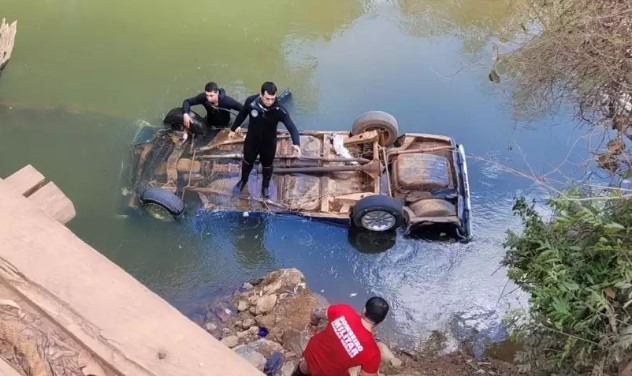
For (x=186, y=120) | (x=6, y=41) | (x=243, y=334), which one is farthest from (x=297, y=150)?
(x=6, y=41)

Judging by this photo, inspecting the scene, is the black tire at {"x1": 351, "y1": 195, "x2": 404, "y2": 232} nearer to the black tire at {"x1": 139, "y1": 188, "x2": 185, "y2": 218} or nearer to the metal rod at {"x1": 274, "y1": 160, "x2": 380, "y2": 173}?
the metal rod at {"x1": 274, "y1": 160, "x2": 380, "y2": 173}

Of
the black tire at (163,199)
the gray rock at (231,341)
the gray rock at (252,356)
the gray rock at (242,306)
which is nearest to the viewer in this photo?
the gray rock at (252,356)

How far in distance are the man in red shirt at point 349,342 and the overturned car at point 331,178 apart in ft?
9.39

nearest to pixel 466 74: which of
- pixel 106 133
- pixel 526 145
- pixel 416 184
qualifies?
pixel 526 145

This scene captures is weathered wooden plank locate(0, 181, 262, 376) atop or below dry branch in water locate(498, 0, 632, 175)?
below

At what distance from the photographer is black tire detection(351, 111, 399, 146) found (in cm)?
840

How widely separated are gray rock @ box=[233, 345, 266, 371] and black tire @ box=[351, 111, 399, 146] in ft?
12.3

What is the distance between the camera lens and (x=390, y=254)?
8.16 m

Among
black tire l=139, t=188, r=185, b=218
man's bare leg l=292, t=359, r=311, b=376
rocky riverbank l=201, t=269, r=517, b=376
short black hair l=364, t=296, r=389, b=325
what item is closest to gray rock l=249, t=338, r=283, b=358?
rocky riverbank l=201, t=269, r=517, b=376

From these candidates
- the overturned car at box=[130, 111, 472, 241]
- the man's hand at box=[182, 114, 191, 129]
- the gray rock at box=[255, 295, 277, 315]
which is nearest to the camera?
the gray rock at box=[255, 295, 277, 315]

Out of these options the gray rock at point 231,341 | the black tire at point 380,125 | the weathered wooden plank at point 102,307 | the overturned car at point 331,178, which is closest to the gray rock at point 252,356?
the gray rock at point 231,341

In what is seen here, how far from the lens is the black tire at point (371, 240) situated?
26.9 feet

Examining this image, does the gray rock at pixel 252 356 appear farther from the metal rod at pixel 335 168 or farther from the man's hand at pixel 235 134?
the man's hand at pixel 235 134

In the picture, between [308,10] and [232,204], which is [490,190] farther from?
[308,10]
